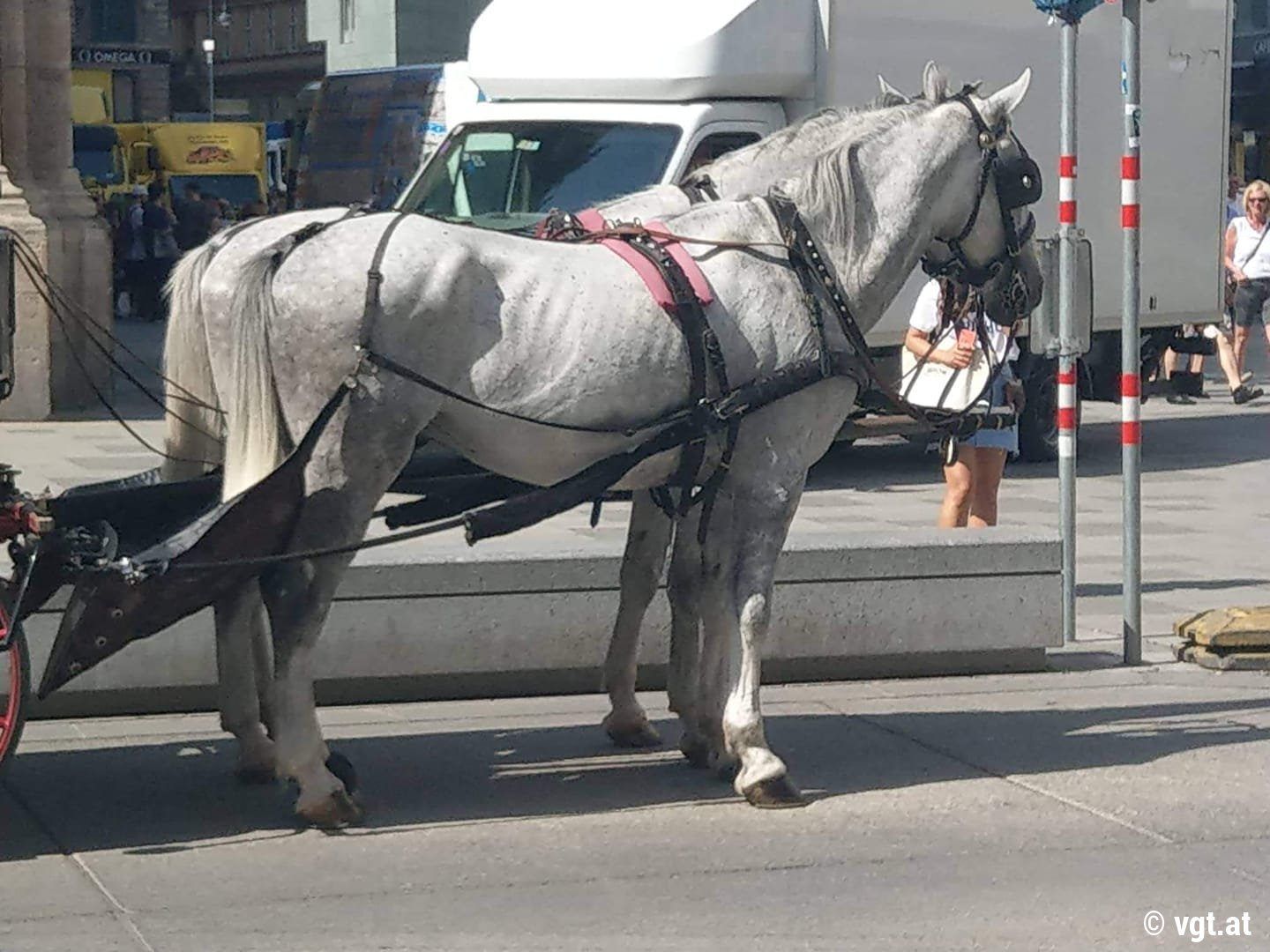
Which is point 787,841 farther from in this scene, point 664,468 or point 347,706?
point 347,706

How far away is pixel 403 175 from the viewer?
850 inches

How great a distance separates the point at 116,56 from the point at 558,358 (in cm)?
6796

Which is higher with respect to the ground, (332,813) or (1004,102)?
(1004,102)

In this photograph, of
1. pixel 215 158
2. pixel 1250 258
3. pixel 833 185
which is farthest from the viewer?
pixel 215 158

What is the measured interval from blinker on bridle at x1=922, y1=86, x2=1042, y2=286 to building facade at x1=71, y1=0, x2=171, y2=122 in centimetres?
6580

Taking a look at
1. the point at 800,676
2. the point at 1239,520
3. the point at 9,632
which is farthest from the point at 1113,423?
the point at 9,632

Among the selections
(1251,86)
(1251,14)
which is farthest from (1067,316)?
(1251,14)

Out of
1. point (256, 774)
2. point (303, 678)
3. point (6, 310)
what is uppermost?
point (6, 310)

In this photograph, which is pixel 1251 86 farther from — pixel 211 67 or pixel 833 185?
pixel 833 185

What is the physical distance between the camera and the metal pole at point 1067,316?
30.1 feet

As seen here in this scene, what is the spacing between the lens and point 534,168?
14.8 metres

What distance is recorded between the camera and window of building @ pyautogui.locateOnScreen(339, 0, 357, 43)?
64.6 meters

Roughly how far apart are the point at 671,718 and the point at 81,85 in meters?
43.3

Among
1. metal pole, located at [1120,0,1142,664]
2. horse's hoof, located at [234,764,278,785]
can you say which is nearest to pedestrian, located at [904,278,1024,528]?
metal pole, located at [1120,0,1142,664]
